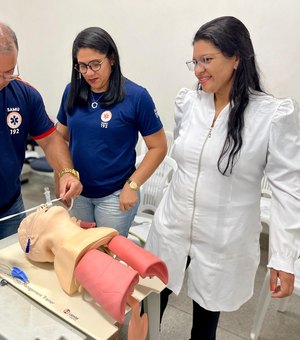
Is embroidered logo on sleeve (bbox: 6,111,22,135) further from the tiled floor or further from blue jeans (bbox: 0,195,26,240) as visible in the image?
the tiled floor

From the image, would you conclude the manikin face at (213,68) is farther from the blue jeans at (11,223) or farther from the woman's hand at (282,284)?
the blue jeans at (11,223)

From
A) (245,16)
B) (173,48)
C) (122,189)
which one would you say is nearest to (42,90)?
(173,48)

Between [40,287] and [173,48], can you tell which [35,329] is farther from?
[173,48]

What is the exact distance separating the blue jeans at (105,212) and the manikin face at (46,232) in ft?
1.51

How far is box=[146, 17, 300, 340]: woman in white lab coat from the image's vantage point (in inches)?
39.3

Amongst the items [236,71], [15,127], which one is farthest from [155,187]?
[236,71]

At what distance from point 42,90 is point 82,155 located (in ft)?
7.32

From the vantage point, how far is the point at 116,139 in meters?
1.44

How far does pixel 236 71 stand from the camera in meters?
1.05

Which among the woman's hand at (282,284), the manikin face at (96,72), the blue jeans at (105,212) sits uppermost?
the manikin face at (96,72)

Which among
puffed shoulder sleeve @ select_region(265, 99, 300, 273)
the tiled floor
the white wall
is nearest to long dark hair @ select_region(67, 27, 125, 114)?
puffed shoulder sleeve @ select_region(265, 99, 300, 273)

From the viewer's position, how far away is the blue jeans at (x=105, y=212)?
150 cm

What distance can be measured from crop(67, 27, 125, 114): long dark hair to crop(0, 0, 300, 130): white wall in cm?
94

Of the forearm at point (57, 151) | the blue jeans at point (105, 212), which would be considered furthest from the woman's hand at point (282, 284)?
the forearm at point (57, 151)
